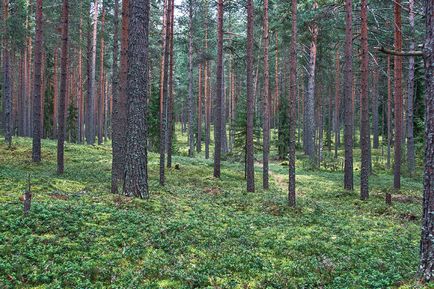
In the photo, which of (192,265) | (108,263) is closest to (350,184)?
(192,265)

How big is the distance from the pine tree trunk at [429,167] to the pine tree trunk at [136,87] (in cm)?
826

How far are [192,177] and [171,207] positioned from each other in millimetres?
9408

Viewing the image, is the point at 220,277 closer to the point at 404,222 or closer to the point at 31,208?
the point at 31,208

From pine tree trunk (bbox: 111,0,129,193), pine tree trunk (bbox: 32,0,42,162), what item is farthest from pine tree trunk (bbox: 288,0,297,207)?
pine tree trunk (bbox: 32,0,42,162)

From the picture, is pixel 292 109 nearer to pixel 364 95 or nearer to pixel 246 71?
pixel 364 95

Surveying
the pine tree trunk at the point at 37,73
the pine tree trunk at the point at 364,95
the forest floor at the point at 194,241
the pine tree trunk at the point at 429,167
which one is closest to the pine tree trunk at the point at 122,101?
the forest floor at the point at 194,241

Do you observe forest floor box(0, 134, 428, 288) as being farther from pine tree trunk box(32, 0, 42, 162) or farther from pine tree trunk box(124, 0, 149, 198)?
pine tree trunk box(32, 0, 42, 162)

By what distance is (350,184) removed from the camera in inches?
770

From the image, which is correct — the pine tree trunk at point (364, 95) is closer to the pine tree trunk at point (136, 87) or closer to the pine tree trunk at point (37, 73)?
the pine tree trunk at point (136, 87)

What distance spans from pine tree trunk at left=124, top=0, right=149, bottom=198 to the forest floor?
4.60ft

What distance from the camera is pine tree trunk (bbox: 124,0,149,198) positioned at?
11.8 meters

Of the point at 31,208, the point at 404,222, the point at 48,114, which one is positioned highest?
the point at 48,114

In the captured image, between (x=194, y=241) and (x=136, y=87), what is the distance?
5524 millimetres

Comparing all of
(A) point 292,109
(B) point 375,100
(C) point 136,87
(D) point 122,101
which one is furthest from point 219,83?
(B) point 375,100
